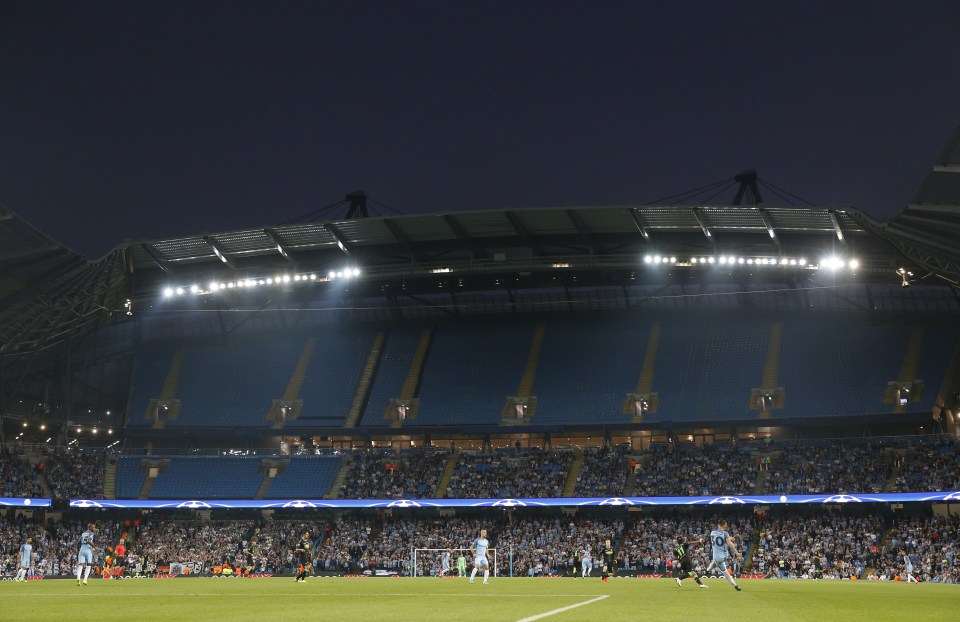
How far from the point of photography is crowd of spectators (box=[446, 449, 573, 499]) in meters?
57.3

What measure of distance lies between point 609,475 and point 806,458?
40.9 feet

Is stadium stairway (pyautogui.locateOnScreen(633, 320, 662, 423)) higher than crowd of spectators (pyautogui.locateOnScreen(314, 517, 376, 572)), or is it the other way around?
stadium stairway (pyautogui.locateOnScreen(633, 320, 662, 423))

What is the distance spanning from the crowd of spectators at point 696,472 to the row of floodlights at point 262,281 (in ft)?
76.0

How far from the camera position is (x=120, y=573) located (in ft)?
166

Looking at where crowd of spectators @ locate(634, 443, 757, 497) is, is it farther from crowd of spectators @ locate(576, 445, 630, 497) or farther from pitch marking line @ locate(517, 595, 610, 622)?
pitch marking line @ locate(517, 595, 610, 622)

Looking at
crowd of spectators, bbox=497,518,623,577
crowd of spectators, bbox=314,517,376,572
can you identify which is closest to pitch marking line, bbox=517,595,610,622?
crowd of spectators, bbox=497,518,623,577

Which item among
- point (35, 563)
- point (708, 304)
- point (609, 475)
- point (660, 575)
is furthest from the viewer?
point (708, 304)

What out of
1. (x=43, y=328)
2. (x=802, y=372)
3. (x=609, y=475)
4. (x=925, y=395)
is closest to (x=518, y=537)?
(x=609, y=475)

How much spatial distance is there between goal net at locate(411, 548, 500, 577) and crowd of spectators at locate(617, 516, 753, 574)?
7444mm

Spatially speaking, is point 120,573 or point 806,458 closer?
point 120,573

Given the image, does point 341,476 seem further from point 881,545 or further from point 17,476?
point 881,545

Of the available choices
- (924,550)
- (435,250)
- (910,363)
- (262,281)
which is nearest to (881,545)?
(924,550)

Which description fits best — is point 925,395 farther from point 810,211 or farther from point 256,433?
point 256,433

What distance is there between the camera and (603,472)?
58125 mm
